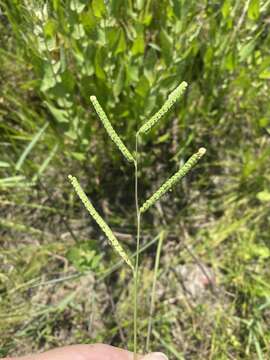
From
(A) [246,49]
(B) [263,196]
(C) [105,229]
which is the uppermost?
(A) [246,49]

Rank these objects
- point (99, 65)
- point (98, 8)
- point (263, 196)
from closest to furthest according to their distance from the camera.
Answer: point (98, 8) < point (99, 65) < point (263, 196)

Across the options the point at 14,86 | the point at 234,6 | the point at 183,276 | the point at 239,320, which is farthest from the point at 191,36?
the point at 239,320

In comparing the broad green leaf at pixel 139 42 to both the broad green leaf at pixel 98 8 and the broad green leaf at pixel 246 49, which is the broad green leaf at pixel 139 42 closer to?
the broad green leaf at pixel 98 8

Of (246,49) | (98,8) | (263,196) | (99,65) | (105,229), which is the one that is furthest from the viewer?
(263,196)

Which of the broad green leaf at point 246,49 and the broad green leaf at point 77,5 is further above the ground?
the broad green leaf at point 77,5

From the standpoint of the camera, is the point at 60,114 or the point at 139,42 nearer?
the point at 139,42

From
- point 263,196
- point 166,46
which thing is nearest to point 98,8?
point 166,46

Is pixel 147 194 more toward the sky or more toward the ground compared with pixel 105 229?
more toward the sky

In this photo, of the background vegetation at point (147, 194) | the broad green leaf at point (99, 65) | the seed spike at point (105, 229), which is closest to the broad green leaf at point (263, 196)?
the background vegetation at point (147, 194)

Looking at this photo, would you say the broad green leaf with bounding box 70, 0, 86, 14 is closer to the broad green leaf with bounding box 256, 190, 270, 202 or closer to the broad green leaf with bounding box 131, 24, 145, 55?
the broad green leaf with bounding box 131, 24, 145, 55

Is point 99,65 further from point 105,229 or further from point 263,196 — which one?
point 263,196
